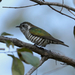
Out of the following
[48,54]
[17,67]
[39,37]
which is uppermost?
[17,67]

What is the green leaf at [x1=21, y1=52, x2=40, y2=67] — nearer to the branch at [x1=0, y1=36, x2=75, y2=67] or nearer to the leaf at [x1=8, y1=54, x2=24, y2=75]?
the leaf at [x1=8, y1=54, x2=24, y2=75]

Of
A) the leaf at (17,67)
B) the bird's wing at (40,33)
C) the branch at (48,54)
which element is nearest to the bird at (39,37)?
the bird's wing at (40,33)

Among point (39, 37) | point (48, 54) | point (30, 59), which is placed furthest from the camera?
point (39, 37)

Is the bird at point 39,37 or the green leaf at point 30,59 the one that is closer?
the green leaf at point 30,59

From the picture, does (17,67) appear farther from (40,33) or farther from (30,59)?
(40,33)

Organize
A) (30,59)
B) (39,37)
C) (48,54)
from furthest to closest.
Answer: (39,37) < (48,54) < (30,59)

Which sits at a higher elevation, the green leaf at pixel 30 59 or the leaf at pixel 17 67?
the green leaf at pixel 30 59

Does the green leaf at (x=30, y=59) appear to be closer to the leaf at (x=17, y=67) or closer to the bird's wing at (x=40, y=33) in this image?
the leaf at (x=17, y=67)

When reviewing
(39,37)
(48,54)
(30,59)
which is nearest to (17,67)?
(30,59)

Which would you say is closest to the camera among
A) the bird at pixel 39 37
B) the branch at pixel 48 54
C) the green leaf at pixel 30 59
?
the green leaf at pixel 30 59

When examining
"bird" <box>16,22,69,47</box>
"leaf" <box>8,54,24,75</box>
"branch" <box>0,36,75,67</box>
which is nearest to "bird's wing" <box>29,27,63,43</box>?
"bird" <box>16,22,69,47</box>

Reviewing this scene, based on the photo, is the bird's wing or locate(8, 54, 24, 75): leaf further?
the bird's wing

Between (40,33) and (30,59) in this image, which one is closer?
(30,59)

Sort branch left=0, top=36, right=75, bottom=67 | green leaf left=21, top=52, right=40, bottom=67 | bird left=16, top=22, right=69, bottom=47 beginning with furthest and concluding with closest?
1. bird left=16, top=22, right=69, bottom=47
2. branch left=0, top=36, right=75, bottom=67
3. green leaf left=21, top=52, right=40, bottom=67
